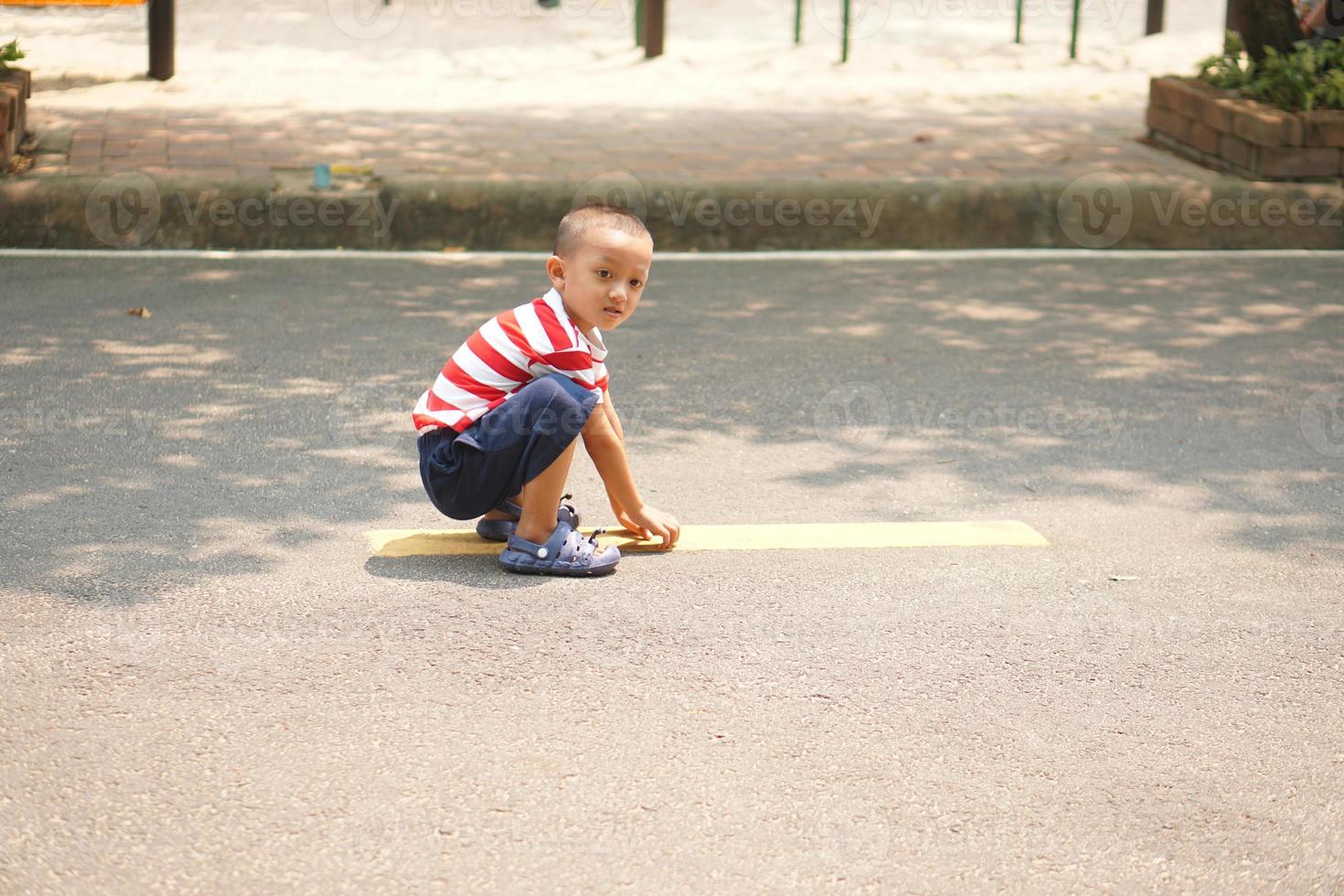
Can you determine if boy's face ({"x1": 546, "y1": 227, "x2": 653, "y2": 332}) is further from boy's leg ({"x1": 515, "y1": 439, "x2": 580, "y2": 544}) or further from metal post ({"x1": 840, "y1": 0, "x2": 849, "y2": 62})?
metal post ({"x1": 840, "y1": 0, "x2": 849, "y2": 62})

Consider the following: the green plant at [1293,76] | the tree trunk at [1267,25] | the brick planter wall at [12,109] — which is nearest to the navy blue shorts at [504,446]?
the brick planter wall at [12,109]

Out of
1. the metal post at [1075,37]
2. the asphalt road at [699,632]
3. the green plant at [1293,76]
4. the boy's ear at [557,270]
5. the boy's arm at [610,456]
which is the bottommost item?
the asphalt road at [699,632]

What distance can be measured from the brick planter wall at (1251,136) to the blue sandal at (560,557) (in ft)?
18.3

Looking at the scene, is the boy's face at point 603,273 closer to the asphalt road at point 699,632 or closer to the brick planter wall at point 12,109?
the asphalt road at point 699,632

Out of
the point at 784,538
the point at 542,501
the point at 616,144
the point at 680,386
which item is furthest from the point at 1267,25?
the point at 542,501

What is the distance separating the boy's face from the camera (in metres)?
3.82

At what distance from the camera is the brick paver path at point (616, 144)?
26.7ft

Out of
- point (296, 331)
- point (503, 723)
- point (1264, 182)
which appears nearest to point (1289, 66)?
point (1264, 182)

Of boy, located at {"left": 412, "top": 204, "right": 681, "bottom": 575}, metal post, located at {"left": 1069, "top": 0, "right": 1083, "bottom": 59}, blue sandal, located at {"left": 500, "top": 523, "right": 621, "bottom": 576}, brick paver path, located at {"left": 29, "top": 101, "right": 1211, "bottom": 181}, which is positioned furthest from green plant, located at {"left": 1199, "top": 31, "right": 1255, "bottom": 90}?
blue sandal, located at {"left": 500, "top": 523, "right": 621, "bottom": 576}

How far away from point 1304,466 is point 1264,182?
3710 mm

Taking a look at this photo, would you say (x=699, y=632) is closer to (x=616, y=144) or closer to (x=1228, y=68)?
(x=616, y=144)

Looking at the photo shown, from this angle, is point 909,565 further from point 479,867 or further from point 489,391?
point 479,867

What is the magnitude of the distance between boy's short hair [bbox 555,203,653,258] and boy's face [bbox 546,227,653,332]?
0.01 meters

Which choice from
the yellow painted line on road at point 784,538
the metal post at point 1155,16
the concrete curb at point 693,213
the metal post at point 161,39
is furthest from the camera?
the metal post at point 1155,16
